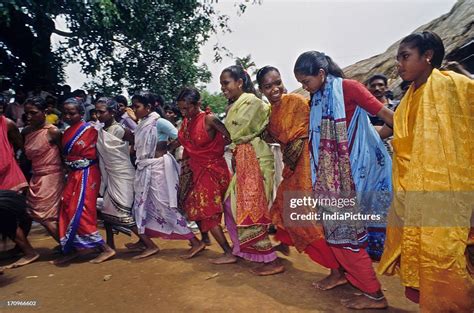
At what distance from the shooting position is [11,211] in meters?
3.68

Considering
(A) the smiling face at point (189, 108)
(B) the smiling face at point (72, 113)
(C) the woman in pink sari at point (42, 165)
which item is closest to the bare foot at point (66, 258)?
(C) the woman in pink sari at point (42, 165)

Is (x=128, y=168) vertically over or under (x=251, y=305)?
over

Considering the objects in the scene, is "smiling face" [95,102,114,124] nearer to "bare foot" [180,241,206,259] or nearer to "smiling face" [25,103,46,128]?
"smiling face" [25,103,46,128]

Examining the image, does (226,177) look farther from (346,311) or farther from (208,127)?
(346,311)

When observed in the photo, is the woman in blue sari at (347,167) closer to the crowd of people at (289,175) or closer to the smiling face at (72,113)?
the crowd of people at (289,175)

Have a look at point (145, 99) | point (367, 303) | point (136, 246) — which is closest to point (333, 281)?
point (367, 303)

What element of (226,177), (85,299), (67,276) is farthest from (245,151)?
(67,276)

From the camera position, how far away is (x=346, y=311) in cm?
252

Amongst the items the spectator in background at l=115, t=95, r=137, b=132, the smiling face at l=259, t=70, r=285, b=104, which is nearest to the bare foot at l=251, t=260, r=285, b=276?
the smiling face at l=259, t=70, r=285, b=104

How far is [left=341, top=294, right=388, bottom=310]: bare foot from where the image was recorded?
2514mm

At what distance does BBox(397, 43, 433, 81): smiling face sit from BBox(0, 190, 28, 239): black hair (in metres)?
4.01

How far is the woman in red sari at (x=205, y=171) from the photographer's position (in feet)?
12.1

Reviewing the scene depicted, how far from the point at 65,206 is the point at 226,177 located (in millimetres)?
1979

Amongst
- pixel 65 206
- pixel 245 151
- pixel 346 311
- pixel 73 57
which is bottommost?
pixel 346 311
